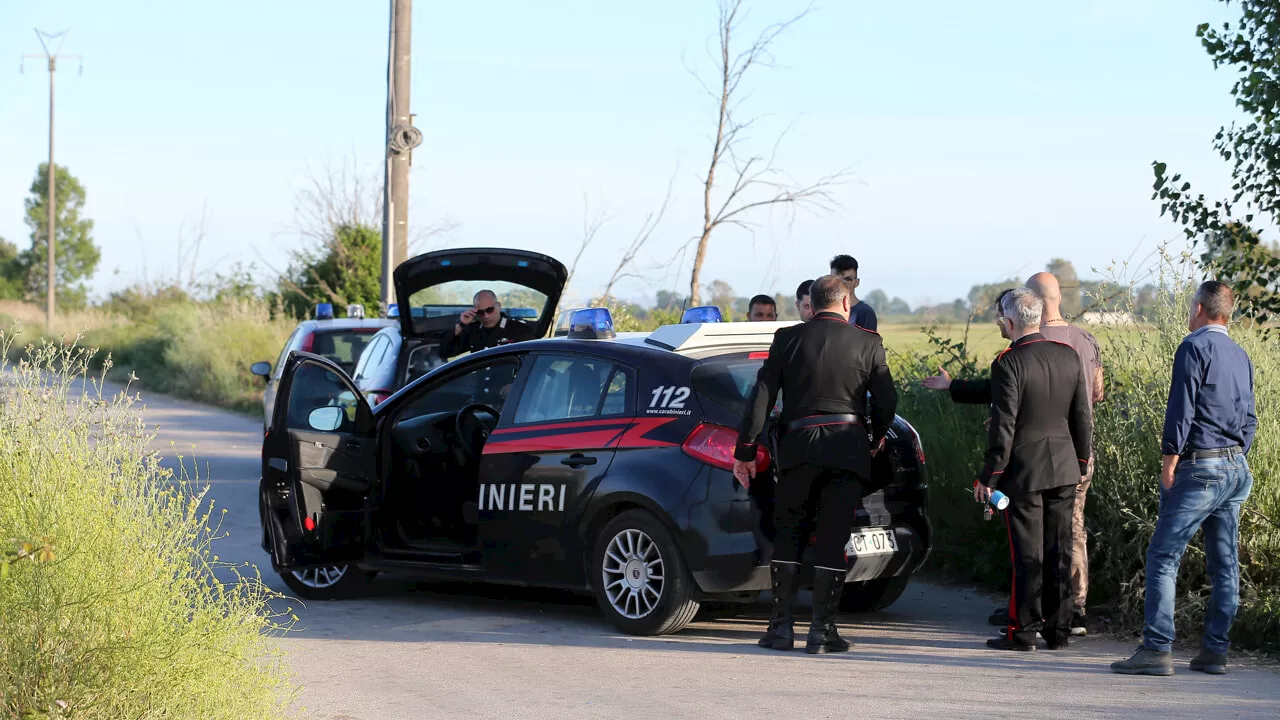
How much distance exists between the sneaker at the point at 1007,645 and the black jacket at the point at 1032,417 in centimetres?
75

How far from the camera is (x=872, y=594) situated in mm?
8109

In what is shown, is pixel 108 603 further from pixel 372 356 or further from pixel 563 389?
pixel 372 356

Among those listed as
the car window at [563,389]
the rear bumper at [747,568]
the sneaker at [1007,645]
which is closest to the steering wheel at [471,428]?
the car window at [563,389]

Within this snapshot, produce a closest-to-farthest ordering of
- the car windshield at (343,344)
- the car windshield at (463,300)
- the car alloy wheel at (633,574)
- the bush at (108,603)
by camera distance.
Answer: the bush at (108,603) < the car alloy wheel at (633,574) < the car windshield at (463,300) < the car windshield at (343,344)

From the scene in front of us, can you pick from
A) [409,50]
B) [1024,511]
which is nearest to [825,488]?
[1024,511]

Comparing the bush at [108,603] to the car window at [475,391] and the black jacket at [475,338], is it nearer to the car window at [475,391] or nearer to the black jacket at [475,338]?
the car window at [475,391]

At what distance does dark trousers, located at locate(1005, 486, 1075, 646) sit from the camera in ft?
23.2

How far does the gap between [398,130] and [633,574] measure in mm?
9734

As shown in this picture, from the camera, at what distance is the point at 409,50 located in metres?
16.2

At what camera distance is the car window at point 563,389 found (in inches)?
305

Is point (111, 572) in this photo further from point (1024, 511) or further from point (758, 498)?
point (1024, 511)

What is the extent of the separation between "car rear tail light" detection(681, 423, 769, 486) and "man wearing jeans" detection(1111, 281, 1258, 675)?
1874mm

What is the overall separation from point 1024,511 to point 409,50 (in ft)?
36.2

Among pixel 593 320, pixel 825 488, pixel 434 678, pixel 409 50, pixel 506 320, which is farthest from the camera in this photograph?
pixel 409 50
